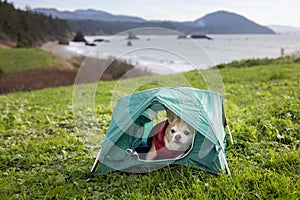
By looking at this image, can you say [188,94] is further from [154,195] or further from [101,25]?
[101,25]

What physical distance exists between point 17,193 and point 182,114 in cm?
175

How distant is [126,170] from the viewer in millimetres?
3387

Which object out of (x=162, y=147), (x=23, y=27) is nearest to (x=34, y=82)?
(x=162, y=147)

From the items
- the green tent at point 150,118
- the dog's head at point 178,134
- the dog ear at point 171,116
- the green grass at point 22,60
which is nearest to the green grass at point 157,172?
the green tent at point 150,118

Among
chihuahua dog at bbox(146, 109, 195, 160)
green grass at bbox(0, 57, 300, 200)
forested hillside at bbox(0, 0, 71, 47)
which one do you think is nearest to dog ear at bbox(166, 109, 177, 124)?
chihuahua dog at bbox(146, 109, 195, 160)

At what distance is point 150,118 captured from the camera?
3416 millimetres

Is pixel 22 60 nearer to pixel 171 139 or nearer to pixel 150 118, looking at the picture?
pixel 150 118

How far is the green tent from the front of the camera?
3.12 meters

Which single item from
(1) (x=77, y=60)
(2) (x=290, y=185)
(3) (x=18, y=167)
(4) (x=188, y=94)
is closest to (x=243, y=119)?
(4) (x=188, y=94)

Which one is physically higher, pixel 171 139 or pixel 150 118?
pixel 150 118

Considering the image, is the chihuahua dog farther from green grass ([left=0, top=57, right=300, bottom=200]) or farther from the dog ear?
green grass ([left=0, top=57, right=300, bottom=200])

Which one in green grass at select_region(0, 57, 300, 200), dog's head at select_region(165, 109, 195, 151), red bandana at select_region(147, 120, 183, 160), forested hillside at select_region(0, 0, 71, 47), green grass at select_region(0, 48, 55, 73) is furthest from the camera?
forested hillside at select_region(0, 0, 71, 47)

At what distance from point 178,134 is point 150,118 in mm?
370

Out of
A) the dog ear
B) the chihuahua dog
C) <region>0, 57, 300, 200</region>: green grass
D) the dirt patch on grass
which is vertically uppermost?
the dog ear
